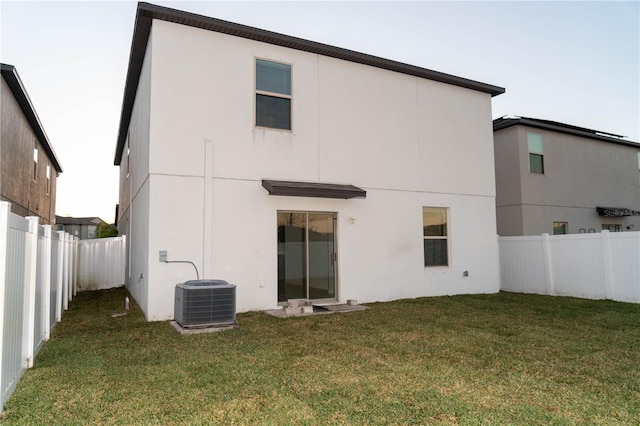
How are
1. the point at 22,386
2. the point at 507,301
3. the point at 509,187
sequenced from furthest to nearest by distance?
the point at 509,187
the point at 507,301
the point at 22,386

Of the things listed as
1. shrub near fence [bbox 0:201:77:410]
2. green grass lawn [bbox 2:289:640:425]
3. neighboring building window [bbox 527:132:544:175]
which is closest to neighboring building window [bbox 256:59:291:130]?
green grass lawn [bbox 2:289:640:425]

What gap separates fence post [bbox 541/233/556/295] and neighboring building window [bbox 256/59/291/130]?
7828 mm

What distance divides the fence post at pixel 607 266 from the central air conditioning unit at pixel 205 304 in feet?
29.8

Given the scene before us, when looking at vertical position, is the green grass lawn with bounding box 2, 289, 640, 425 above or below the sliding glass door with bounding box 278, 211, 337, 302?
below

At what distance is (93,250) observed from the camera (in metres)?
13.4

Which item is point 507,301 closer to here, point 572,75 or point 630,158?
point 572,75

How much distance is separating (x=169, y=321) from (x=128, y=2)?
22.1 ft

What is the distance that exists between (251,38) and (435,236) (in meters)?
6.47

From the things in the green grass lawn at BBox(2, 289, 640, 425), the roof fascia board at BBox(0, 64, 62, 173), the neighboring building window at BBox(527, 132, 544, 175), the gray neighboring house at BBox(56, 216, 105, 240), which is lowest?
the green grass lawn at BBox(2, 289, 640, 425)

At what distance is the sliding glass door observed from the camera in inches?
337

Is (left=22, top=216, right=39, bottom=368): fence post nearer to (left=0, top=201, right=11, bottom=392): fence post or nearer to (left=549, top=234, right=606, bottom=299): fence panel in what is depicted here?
(left=0, top=201, right=11, bottom=392): fence post

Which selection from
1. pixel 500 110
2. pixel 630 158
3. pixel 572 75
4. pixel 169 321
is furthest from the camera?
pixel 500 110

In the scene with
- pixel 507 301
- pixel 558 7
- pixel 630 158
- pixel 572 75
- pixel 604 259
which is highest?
pixel 558 7

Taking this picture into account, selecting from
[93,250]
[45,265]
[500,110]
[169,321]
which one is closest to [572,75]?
[500,110]
